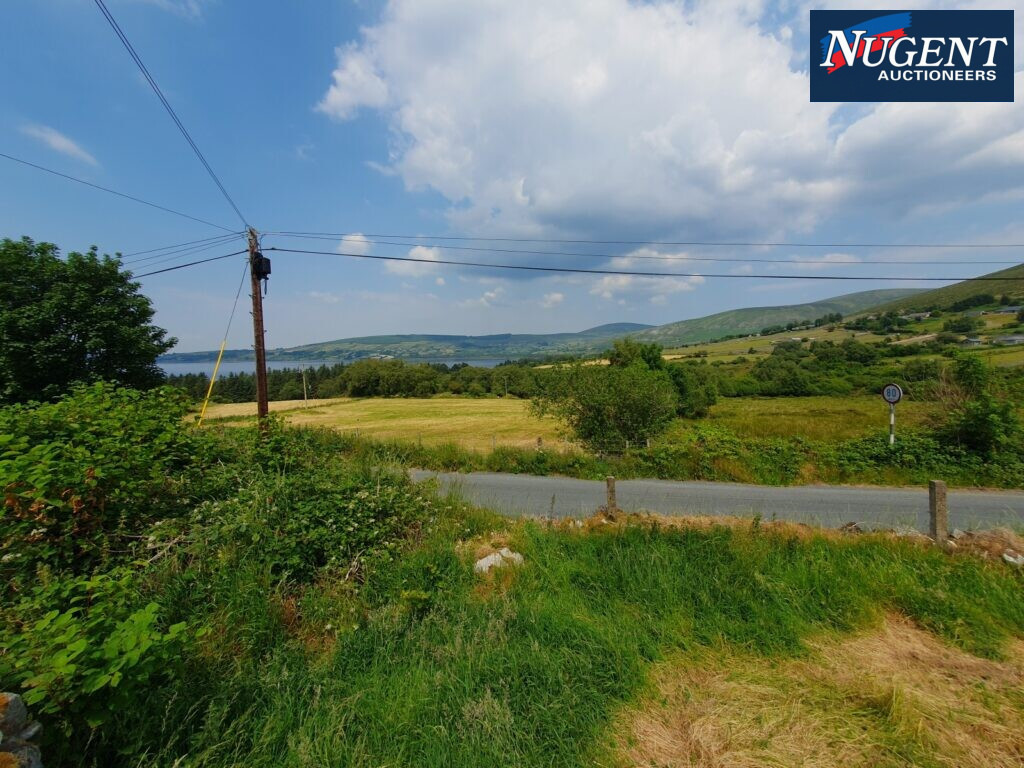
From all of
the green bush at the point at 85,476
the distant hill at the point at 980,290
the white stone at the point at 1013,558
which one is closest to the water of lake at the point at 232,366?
the green bush at the point at 85,476

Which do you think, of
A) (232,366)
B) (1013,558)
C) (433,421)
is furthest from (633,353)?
(232,366)

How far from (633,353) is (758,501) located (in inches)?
917

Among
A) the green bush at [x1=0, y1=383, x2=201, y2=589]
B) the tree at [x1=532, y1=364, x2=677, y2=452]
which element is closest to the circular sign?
the tree at [x1=532, y1=364, x2=677, y2=452]

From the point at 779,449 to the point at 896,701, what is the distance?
11593 mm

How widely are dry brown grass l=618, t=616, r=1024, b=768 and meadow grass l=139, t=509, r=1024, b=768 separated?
0.06 meters

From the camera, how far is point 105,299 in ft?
59.9

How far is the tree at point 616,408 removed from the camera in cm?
1614

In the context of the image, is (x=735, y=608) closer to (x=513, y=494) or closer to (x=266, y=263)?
(x=513, y=494)

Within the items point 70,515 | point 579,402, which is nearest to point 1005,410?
point 579,402

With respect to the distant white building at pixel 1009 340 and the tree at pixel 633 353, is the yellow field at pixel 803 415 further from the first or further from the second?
the distant white building at pixel 1009 340

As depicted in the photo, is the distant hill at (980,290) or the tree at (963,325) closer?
the tree at (963,325)

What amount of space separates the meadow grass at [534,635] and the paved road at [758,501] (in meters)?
3.07

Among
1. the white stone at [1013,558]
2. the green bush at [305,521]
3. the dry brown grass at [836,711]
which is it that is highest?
the green bush at [305,521]

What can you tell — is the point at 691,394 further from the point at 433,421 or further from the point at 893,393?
the point at 893,393
